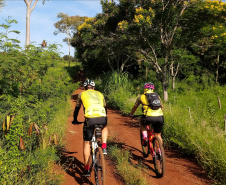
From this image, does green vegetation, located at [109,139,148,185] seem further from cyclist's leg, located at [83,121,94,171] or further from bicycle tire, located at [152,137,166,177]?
cyclist's leg, located at [83,121,94,171]

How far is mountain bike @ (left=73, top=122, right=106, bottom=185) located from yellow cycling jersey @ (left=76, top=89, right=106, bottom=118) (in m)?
0.23

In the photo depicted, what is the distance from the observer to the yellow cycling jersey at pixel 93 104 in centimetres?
371

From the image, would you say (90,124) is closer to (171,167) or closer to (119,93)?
(171,167)

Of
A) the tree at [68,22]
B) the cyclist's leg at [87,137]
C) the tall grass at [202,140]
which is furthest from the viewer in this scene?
the tree at [68,22]

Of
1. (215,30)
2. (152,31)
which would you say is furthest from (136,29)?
(215,30)

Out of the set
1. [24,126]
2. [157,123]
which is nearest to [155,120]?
[157,123]

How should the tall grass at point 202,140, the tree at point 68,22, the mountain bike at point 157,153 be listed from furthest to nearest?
the tree at point 68,22 < the tall grass at point 202,140 < the mountain bike at point 157,153

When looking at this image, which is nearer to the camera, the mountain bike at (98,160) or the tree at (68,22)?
the mountain bike at (98,160)

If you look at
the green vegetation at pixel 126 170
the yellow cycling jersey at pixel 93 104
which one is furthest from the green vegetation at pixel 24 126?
the green vegetation at pixel 126 170

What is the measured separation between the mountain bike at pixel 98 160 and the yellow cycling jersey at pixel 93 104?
23 cm

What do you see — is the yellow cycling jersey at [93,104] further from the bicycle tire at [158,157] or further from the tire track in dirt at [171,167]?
the tire track in dirt at [171,167]

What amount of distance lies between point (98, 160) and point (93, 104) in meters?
0.99

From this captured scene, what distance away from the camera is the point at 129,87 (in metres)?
15.8

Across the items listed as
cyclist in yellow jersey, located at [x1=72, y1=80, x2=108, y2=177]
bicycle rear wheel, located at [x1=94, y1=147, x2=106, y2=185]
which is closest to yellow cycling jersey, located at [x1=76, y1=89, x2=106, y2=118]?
cyclist in yellow jersey, located at [x1=72, y1=80, x2=108, y2=177]
